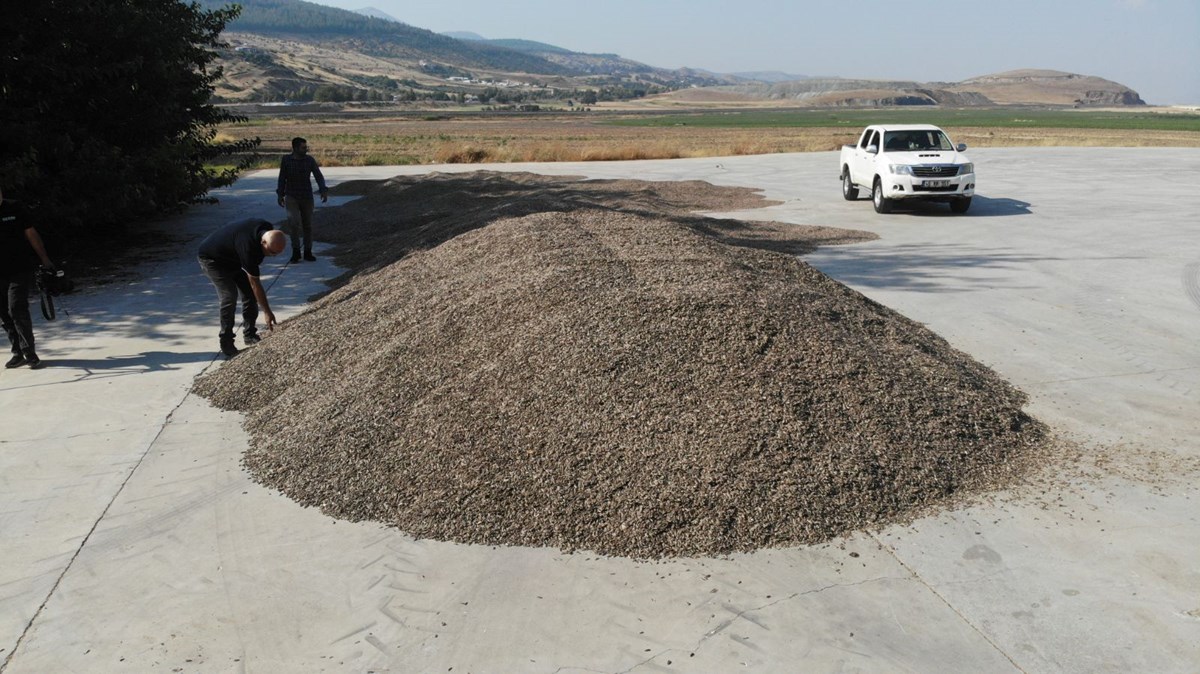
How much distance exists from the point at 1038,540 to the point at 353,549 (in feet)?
12.1

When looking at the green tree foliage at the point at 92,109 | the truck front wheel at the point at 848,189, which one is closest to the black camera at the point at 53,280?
the green tree foliage at the point at 92,109

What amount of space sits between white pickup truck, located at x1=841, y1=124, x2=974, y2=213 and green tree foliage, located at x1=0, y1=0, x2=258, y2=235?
42.4 ft

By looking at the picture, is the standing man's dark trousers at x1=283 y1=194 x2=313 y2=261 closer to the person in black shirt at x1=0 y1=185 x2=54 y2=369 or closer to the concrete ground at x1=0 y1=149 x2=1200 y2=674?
the person in black shirt at x1=0 y1=185 x2=54 y2=369

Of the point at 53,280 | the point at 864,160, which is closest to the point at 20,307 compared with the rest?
the point at 53,280

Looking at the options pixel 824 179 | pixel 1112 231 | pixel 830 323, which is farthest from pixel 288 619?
pixel 824 179

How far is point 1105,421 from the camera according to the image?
A: 21.0ft

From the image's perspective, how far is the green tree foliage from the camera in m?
11.3

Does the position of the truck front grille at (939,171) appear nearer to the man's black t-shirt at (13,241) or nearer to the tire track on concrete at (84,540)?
the tire track on concrete at (84,540)

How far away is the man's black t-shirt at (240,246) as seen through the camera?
7895 millimetres

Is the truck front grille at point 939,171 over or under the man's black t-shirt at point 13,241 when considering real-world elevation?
over

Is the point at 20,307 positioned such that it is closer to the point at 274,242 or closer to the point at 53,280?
the point at 53,280

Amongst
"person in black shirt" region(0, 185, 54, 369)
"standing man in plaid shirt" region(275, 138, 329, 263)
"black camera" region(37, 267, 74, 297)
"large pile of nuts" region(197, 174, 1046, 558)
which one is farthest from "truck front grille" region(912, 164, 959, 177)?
"person in black shirt" region(0, 185, 54, 369)

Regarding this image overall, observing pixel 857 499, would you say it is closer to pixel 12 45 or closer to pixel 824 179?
pixel 12 45

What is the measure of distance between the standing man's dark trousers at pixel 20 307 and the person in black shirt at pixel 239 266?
5.23ft
